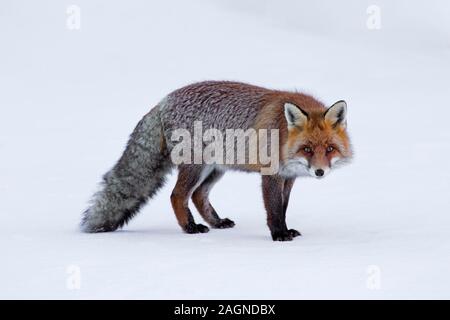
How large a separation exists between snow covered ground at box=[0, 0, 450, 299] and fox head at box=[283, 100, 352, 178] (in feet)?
2.45

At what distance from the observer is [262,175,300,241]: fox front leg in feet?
25.3

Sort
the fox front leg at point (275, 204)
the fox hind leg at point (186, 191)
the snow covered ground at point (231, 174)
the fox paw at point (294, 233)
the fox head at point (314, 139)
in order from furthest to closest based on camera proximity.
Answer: the fox hind leg at point (186, 191) → the fox paw at point (294, 233) → the fox front leg at point (275, 204) → the fox head at point (314, 139) → the snow covered ground at point (231, 174)

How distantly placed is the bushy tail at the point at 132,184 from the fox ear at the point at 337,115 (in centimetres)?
182

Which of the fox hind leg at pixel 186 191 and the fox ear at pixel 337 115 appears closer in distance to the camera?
the fox ear at pixel 337 115

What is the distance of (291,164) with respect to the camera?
756cm

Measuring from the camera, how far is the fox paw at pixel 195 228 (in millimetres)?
8344

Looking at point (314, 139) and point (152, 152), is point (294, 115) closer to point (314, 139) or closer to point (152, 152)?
point (314, 139)

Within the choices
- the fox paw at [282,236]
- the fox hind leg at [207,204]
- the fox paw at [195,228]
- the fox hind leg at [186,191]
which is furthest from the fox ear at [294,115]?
→ the fox paw at [195,228]

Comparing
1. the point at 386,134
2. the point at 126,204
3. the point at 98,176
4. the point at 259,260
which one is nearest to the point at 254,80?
the point at 386,134

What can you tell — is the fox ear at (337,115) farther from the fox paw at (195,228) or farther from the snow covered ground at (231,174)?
the fox paw at (195,228)

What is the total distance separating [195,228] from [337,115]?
6.33 feet

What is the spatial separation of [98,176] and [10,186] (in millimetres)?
1506

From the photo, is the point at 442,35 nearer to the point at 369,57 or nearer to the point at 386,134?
the point at 369,57

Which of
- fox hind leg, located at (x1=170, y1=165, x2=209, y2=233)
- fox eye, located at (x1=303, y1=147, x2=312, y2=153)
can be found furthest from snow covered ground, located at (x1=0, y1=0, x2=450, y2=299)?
fox eye, located at (x1=303, y1=147, x2=312, y2=153)
